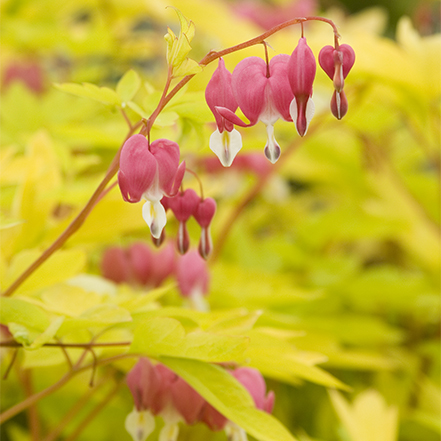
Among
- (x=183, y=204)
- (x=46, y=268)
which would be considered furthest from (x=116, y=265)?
(x=183, y=204)

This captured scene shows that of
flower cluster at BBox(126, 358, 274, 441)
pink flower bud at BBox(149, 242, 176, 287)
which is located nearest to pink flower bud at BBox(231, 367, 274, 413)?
flower cluster at BBox(126, 358, 274, 441)

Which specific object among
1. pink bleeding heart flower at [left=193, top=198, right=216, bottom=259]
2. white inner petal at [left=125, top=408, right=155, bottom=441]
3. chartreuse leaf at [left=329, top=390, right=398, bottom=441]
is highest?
pink bleeding heart flower at [left=193, top=198, right=216, bottom=259]

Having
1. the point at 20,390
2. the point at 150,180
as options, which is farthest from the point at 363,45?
the point at 20,390

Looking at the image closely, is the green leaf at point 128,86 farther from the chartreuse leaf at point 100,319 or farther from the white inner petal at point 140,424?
the white inner petal at point 140,424

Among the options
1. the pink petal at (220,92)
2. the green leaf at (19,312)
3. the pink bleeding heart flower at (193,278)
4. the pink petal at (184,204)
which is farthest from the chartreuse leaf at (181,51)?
the pink bleeding heart flower at (193,278)

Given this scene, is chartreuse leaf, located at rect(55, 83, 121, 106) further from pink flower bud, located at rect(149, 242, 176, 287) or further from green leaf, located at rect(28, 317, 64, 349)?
pink flower bud, located at rect(149, 242, 176, 287)

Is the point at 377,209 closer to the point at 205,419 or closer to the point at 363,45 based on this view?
the point at 363,45
